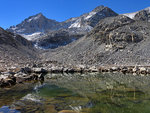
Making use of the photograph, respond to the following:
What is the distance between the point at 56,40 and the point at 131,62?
88.1 metres

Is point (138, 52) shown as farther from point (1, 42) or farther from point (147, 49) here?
point (1, 42)

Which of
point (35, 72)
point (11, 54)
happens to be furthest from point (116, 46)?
point (11, 54)

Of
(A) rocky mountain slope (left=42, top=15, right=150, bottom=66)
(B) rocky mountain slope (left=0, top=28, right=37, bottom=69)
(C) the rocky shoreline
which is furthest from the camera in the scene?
(A) rocky mountain slope (left=42, top=15, right=150, bottom=66)

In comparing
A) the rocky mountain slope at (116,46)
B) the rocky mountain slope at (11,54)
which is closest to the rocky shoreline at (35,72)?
the rocky mountain slope at (11,54)

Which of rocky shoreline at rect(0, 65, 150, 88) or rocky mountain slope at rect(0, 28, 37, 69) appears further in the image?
rocky mountain slope at rect(0, 28, 37, 69)

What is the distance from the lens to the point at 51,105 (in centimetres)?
981

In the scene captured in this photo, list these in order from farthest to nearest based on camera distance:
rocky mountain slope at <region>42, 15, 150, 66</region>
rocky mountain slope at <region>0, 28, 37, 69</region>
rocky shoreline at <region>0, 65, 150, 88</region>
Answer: rocky mountain slope at <region>42, 15, 150, 66</region> < rocky mountain slope at <region>0, 28, 37, 69</region> < rocky shoreline at <region>0, 65, 150, 88</region>

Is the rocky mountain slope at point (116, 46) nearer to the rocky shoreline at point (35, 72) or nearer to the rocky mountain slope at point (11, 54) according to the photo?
the rocky shoreline at point (35, 72)

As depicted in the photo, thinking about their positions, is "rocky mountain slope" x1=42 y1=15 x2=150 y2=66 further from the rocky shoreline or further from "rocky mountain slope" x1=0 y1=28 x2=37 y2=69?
"rocky mountain slope" x1=0 y1=28 x2=37 y2=69

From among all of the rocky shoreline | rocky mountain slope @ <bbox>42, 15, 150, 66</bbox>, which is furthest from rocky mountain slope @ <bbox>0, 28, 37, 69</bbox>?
rocky mountain slope @ <bbox>42, 15, 150, 66</bbox>

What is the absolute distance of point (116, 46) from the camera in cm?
5322

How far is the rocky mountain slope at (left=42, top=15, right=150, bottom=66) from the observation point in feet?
150

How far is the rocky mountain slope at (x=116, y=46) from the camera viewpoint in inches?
1801

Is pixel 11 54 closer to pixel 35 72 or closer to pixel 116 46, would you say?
pixel 35 72
